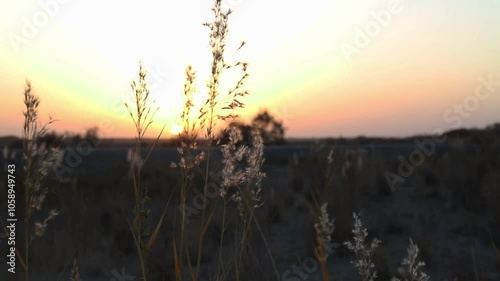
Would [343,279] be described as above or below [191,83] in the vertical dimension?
below

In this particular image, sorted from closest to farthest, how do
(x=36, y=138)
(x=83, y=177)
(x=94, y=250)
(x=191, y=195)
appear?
1. (x=36, y=138)
2. (x=94, y=250)
3. (x=191, y=195)
4. (x=83, y=177)

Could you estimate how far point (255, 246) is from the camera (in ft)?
18.8

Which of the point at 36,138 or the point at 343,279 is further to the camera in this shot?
the point at 343,279

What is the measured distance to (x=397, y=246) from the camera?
6789mm

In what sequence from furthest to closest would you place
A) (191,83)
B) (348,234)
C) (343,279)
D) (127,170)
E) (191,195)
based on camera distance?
(127,170)
(191,195)
(348,234)
(343,279)
(191,83)

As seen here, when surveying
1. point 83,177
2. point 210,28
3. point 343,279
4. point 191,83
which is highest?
point 210,28

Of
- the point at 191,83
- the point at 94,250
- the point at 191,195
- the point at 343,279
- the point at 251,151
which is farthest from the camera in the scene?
the point at 191,195

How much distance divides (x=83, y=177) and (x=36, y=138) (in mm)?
9773

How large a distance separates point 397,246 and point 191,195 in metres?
3.76

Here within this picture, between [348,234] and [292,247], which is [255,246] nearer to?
[292,247]

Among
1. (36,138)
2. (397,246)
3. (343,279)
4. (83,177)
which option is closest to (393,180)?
(397,246)

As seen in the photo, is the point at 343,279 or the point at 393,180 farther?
the point at 393,180

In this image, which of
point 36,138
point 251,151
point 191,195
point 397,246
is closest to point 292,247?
point 397,246

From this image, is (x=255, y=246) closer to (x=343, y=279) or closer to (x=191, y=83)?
(x=343, y=279)
